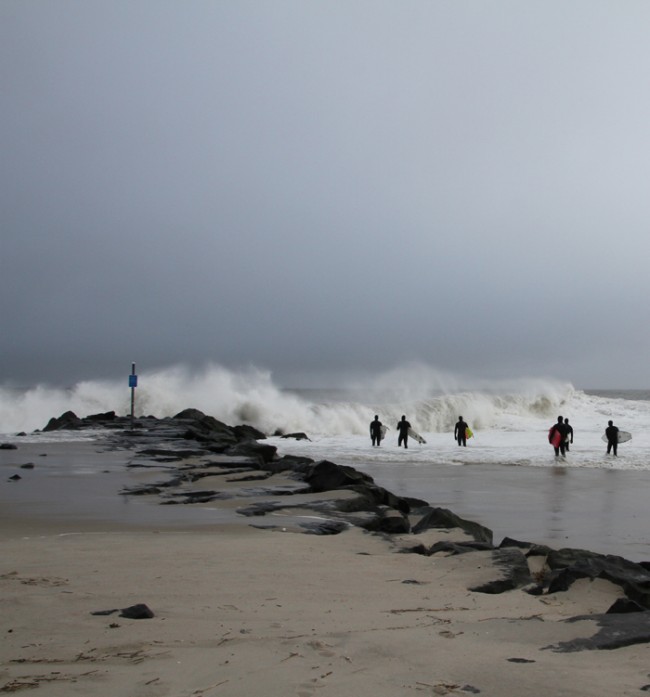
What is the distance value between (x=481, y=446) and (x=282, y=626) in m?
23.4

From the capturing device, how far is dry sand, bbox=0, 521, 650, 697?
321 centimetres

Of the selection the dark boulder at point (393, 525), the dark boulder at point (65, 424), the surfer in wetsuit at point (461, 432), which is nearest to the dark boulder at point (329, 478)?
the dark boulder at point (393, 525)

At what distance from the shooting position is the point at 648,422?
44.8 m

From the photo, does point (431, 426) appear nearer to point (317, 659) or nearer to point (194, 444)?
point (194, 444)

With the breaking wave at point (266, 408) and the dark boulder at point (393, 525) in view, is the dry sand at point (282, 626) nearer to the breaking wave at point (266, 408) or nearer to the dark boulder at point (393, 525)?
the dark boulder at point (393, 525)

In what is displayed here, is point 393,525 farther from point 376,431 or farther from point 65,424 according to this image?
point 65,424

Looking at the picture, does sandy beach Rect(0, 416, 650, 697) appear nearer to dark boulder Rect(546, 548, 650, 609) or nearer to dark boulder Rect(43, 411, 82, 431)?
dark boulder Rect(546, 548, 650, 609)

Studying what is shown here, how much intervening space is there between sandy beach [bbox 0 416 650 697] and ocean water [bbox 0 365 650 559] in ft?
11.5

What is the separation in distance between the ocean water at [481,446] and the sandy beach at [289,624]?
11.5 feet

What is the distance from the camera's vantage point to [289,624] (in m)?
4.35

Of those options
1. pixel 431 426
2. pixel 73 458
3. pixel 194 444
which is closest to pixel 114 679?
pixel 73 458

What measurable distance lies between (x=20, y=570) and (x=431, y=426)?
40.7m

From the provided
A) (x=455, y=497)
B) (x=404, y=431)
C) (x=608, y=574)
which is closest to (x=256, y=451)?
(x=455, y=497)

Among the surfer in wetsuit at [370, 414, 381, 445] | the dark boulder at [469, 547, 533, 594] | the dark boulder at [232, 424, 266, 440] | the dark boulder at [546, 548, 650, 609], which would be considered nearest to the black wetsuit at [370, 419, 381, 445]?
the surfer in wetsuit at [370, 414, 381, 445]
